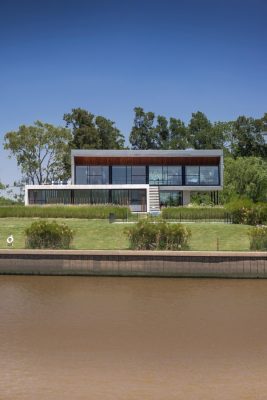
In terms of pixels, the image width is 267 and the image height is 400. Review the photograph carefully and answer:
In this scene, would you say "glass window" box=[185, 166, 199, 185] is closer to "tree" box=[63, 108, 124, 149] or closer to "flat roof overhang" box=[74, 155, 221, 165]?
"flat roof overhang" box=[74, 155, 221, 165]

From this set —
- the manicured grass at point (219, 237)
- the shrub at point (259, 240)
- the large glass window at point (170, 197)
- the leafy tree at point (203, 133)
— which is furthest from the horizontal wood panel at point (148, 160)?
the shrub at point (259, 240)

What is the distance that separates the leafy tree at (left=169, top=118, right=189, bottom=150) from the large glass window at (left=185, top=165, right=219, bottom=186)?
2995 centimetres

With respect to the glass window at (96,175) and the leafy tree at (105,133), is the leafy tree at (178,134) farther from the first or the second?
the glass window at (96,175)

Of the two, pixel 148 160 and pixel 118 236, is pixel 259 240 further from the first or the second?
pixel 148 160

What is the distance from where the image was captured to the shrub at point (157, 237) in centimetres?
2452

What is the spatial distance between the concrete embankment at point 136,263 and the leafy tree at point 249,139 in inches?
2582

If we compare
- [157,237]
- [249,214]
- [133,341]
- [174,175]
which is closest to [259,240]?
[157,237]

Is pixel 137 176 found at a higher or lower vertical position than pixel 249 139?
lower

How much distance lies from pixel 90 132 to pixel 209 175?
29.9 m

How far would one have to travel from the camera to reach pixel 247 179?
6306cm

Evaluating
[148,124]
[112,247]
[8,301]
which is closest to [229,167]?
[148,124]

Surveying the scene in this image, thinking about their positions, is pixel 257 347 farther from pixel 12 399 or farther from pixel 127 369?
pixel 12 399

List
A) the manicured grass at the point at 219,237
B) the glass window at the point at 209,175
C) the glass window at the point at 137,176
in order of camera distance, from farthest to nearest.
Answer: the glass window at the point at 209,175
the glass window at the point at 137,176
the manicured grass at the point at 219,237

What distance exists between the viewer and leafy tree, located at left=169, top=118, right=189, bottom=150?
3519 inches
